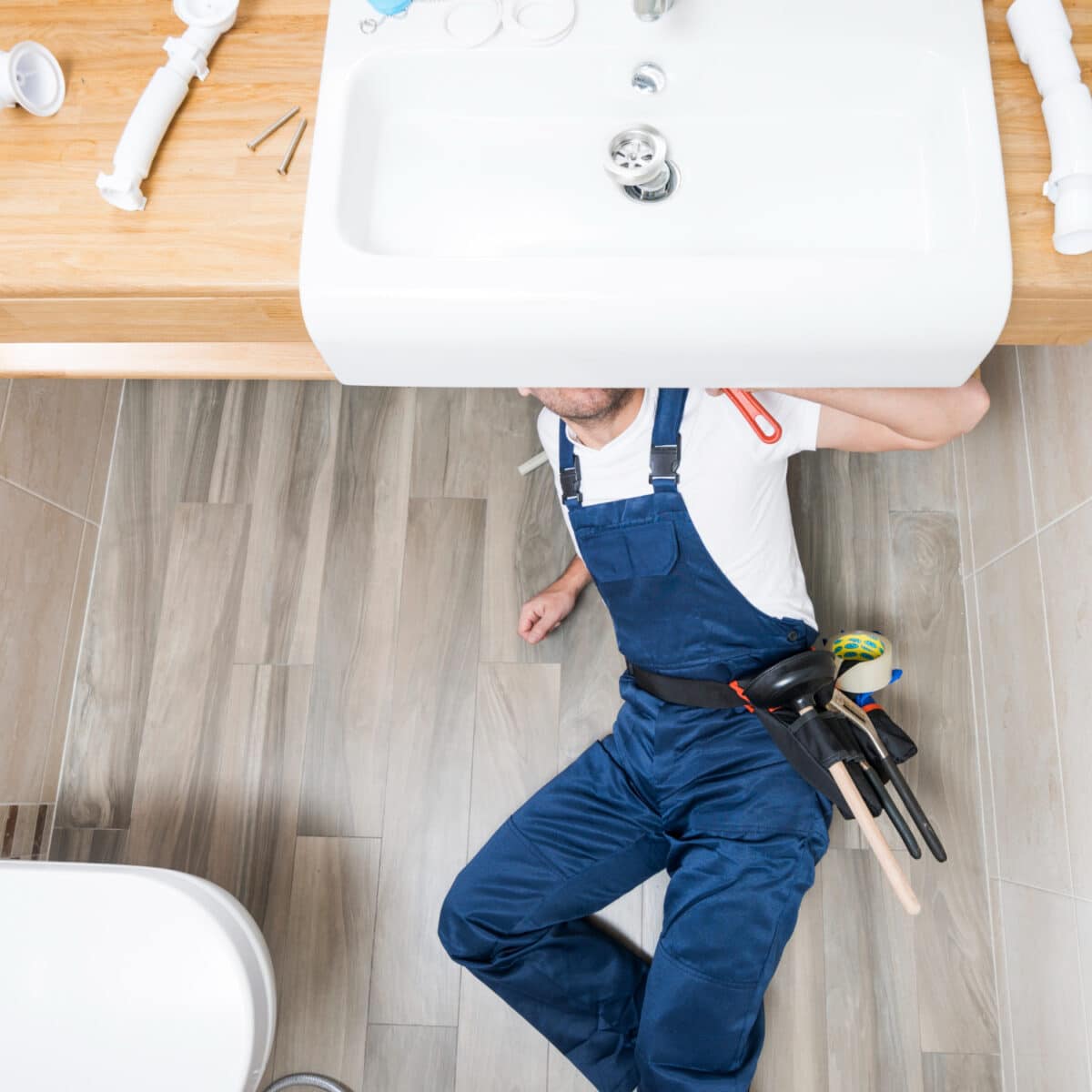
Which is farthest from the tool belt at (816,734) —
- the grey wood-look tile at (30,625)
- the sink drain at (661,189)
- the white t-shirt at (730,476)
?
the grey wood-look tile at (30,625)

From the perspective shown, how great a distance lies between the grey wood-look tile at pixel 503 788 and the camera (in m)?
1.53

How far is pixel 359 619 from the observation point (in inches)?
67.0

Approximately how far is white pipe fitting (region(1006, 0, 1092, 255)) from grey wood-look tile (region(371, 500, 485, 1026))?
3.67 ft

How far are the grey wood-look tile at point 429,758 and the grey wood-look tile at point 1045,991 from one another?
89 centimetres

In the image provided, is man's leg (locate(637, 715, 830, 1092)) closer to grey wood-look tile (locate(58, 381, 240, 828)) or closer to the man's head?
the man's head

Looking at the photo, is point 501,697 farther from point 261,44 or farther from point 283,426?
point 261,44

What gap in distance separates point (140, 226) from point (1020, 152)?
825 millimetres

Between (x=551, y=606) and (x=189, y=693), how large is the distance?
0.70m

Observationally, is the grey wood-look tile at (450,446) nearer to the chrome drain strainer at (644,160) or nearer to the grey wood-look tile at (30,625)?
the grey wood-look tile at (30,625)

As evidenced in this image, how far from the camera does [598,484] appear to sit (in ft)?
4.16

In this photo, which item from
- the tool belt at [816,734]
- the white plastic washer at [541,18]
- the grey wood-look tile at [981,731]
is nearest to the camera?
the white plastic washer at [541,18]

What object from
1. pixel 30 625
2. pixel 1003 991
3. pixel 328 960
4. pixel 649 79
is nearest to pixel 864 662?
pixel 1003 991

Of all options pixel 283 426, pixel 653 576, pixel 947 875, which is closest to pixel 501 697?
pixel 653 576

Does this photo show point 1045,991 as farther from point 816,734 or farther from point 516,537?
point 516,537
